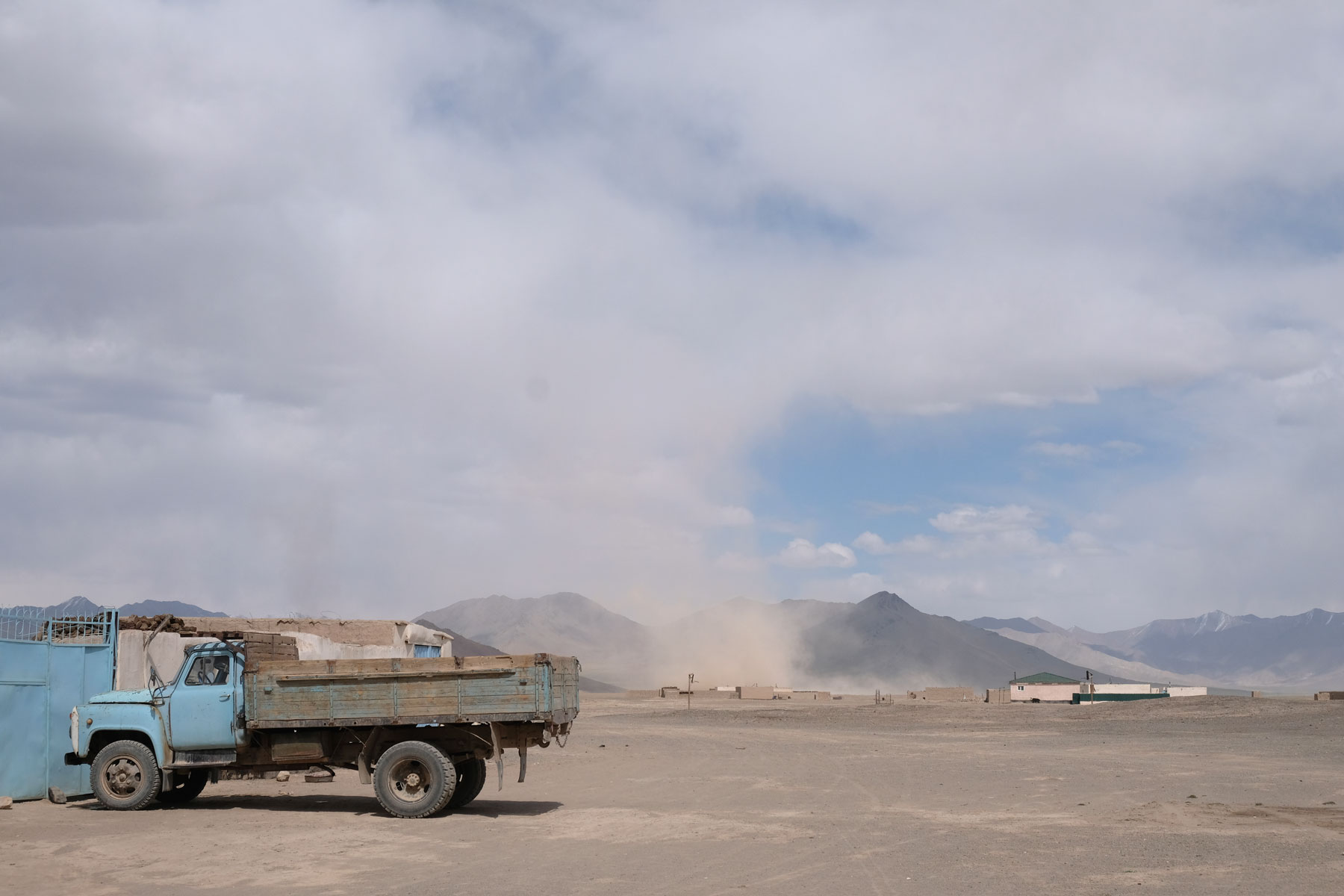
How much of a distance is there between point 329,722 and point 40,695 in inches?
239

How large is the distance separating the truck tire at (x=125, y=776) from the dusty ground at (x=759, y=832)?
32 centimetres

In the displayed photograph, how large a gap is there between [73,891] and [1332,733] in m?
42.0

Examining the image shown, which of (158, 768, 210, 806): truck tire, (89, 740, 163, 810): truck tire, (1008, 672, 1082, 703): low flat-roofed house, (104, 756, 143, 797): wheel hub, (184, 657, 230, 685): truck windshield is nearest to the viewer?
(89, 740, 163, 810): truck tire

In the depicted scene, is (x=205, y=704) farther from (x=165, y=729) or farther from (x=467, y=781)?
(x=467, y=781)

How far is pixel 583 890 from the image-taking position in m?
13.5

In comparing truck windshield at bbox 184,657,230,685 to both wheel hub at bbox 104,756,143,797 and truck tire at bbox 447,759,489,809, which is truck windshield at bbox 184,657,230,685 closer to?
wheel hub at bbox 104,756,143,797

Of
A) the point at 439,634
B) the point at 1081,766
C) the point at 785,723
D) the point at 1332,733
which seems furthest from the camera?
the point at 785,723

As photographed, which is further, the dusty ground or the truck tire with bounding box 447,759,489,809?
the truck tire with bounding box 447,759,489,809

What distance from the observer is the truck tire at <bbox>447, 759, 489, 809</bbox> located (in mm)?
20484

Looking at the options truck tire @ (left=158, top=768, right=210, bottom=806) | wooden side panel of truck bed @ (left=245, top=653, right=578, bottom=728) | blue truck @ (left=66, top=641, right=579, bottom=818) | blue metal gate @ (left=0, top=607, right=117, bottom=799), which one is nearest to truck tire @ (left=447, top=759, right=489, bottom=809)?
blue truck @ (left=66, top=641, right=579, bottom=818)

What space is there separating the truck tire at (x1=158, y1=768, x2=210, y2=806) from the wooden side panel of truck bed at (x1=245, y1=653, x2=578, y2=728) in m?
2.38

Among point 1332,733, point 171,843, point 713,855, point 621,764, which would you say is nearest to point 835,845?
point 713,855

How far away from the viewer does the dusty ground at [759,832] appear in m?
14.1

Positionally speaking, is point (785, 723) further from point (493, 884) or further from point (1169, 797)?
point (493, 884)
